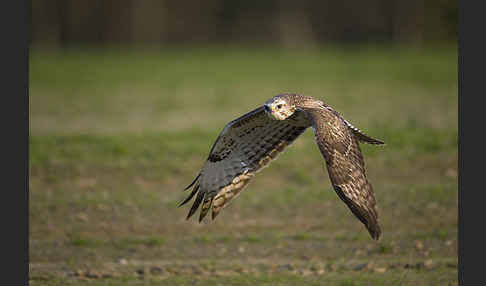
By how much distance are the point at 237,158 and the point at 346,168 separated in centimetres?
174

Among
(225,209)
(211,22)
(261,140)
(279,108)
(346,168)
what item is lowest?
(225,209)

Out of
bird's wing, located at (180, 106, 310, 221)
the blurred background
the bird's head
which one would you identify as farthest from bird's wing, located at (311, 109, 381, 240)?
the blurred background

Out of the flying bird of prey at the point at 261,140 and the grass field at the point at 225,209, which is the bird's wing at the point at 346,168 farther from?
the grass field at the point at 225,209

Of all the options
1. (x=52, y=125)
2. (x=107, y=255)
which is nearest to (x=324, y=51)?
(x=52, y=125)

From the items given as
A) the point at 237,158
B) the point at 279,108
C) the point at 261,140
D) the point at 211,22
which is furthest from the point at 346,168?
the point at 211,22

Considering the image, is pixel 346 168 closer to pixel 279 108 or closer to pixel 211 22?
pixel 279 108

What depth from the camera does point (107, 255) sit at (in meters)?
7.88

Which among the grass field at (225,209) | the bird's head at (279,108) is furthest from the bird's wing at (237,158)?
the grass field at (225,209)

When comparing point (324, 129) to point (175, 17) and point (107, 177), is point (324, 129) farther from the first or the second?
point (175, 17)

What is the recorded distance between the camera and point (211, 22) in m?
41.6

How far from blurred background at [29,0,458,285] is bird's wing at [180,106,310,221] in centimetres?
79

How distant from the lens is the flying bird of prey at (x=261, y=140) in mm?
6137

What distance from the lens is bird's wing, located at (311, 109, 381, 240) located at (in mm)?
5637

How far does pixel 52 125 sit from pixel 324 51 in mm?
22791
